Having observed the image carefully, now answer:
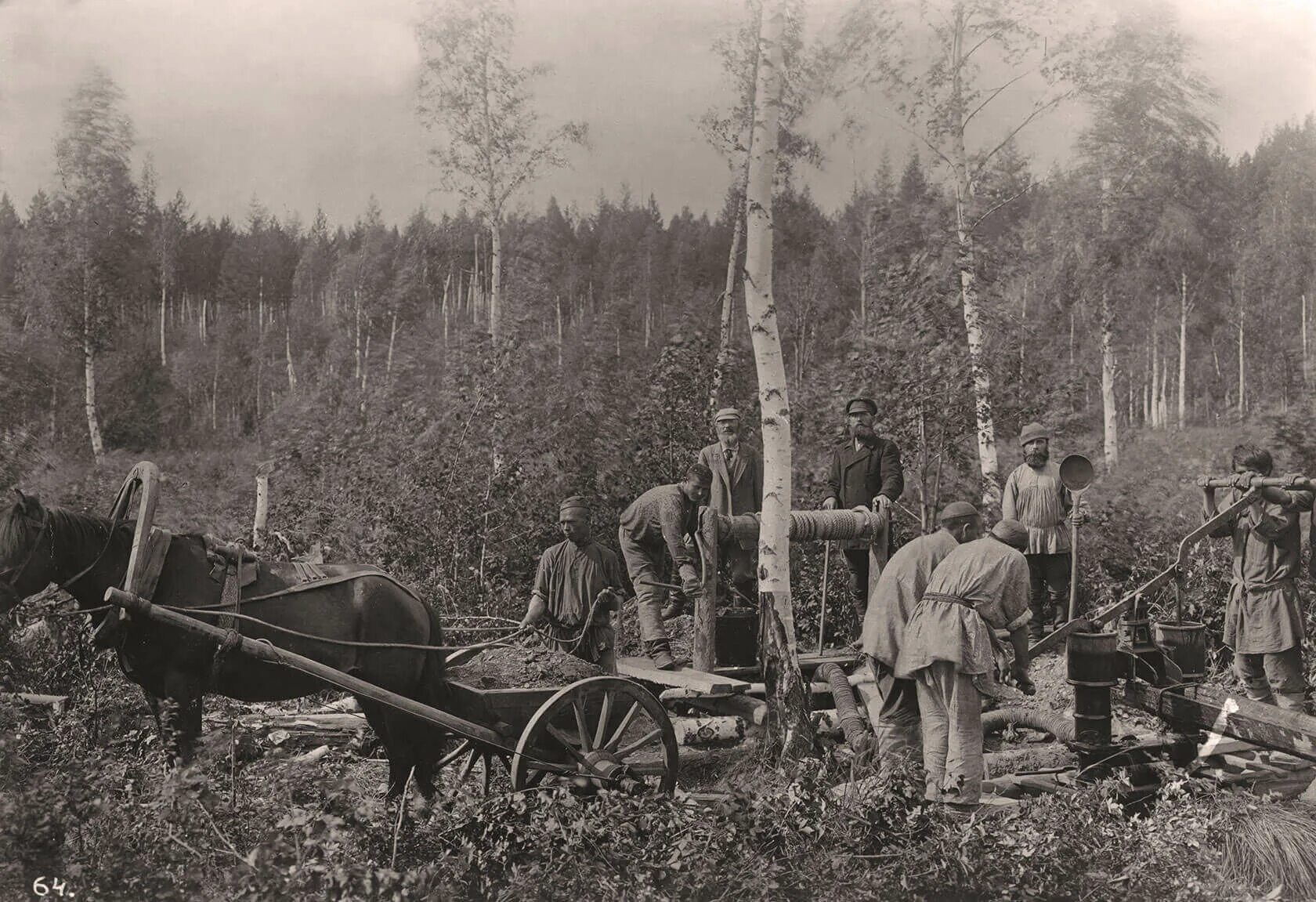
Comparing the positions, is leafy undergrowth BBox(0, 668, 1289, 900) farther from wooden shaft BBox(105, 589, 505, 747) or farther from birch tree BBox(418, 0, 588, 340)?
birch tree BBox(418, 0, 588, 340)

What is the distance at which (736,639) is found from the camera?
25.1 ft

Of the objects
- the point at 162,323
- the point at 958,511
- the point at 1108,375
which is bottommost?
the point at 958,511

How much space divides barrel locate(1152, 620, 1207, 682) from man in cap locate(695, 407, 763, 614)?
9.61 ft

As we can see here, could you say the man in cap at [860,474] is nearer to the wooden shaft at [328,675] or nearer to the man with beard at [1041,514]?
the man with beard at [1041,514]

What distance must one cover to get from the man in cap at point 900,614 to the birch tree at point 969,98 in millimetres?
5423

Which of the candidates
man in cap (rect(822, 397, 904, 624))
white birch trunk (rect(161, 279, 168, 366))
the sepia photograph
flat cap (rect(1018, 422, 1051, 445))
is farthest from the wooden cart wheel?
white birch trunk (rect(161, 279, 168, 366))

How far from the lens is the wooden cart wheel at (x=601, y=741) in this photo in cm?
479

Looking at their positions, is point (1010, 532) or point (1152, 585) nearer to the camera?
point (1010, 532)

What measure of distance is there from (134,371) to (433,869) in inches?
471

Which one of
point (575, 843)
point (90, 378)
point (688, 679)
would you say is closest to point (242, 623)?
point (575, 843)

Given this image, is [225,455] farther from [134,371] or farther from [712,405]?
[712,405]

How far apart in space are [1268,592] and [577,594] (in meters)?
5.00

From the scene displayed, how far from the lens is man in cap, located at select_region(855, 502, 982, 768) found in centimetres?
568

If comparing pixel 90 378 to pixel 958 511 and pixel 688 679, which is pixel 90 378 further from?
pixel 958 511
